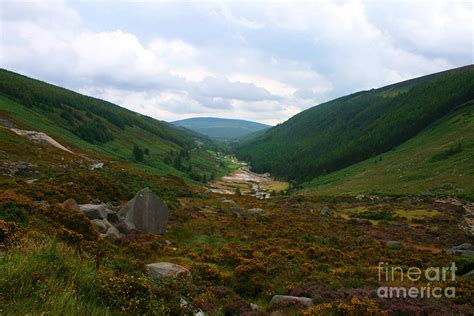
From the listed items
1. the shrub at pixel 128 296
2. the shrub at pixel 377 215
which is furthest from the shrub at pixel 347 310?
the shrub at pixel 377 215

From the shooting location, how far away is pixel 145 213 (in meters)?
24.1

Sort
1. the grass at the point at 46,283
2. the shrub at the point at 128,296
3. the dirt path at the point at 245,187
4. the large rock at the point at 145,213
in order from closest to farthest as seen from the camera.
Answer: the grass at the point at 46,283, the shrub at the point at 128,296, the large rock at the point at 145,213, the dirt path at the point at 245,187

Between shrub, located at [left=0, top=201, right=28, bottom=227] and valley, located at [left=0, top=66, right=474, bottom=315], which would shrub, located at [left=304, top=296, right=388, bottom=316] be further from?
shrub, located at [left=0, top=201, right=28, bottom=227]

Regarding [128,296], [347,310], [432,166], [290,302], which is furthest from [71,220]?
[432,166]

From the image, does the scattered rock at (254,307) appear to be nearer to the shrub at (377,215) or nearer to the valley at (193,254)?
the valley at (193,254)

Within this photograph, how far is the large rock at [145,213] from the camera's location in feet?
77.6

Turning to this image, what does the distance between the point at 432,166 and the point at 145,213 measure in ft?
283

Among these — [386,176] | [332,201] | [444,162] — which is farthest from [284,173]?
[332,201]

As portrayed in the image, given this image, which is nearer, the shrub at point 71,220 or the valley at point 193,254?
the valley at point 193,254

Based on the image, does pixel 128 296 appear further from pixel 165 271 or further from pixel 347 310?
pixel 347 310

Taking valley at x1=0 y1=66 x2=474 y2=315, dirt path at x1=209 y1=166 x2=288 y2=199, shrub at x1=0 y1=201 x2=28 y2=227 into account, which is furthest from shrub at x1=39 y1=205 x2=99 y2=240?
dirt path at x1=209 y1=166 x2=288 y2=199

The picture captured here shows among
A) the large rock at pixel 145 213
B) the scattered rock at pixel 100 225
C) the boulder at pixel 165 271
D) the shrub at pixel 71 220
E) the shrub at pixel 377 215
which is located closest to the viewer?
the boulder at pixel 165 271

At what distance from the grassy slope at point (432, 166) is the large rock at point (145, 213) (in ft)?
184

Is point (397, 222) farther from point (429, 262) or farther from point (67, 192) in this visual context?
point (67, 192)
